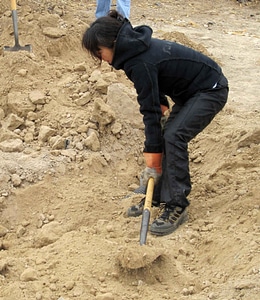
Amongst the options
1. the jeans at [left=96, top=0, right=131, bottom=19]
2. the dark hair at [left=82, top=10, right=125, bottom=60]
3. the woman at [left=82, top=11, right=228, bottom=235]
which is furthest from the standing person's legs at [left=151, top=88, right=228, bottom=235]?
the jeans at [left=96, top=0, right=131, bottom=19]

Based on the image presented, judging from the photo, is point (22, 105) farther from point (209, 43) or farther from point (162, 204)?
point (209, 43)

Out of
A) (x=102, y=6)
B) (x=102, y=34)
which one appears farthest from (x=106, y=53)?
(x=102, y=6)

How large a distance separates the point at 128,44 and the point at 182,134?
73 centimetres

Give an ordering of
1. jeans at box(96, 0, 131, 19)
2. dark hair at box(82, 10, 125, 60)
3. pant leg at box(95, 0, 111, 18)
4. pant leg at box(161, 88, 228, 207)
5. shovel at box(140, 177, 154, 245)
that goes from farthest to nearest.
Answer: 1. pant leg at box(95, 0, 111, 18)
2. jeans at box(96, 0, 131, 19)
3. pant leg at box(161, 88, 228, 207)
4. shovel at box(140, 177, 154, 245)
5. dark hair at box(82, 10, 125, 60)

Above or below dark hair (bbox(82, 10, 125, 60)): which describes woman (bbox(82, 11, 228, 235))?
below

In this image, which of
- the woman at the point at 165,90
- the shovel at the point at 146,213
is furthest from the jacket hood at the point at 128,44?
the shovel at the point at 146,213

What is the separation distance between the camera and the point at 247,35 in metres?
8.59

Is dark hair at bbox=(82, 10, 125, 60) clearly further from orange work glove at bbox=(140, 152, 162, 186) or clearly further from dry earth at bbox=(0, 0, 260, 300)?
dry earth at bbox=(0, 0, 260, 300)

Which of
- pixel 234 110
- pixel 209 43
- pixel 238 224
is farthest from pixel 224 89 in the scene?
pixel 209 43

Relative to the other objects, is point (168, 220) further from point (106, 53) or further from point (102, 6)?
point (102, 6)

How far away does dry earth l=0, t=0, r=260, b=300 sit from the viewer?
3387 mm

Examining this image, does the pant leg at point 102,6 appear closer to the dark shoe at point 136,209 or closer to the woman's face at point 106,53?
the dark shoe at point 136,209

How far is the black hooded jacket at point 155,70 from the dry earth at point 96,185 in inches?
28.4

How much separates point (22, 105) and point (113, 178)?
119 centimetres
